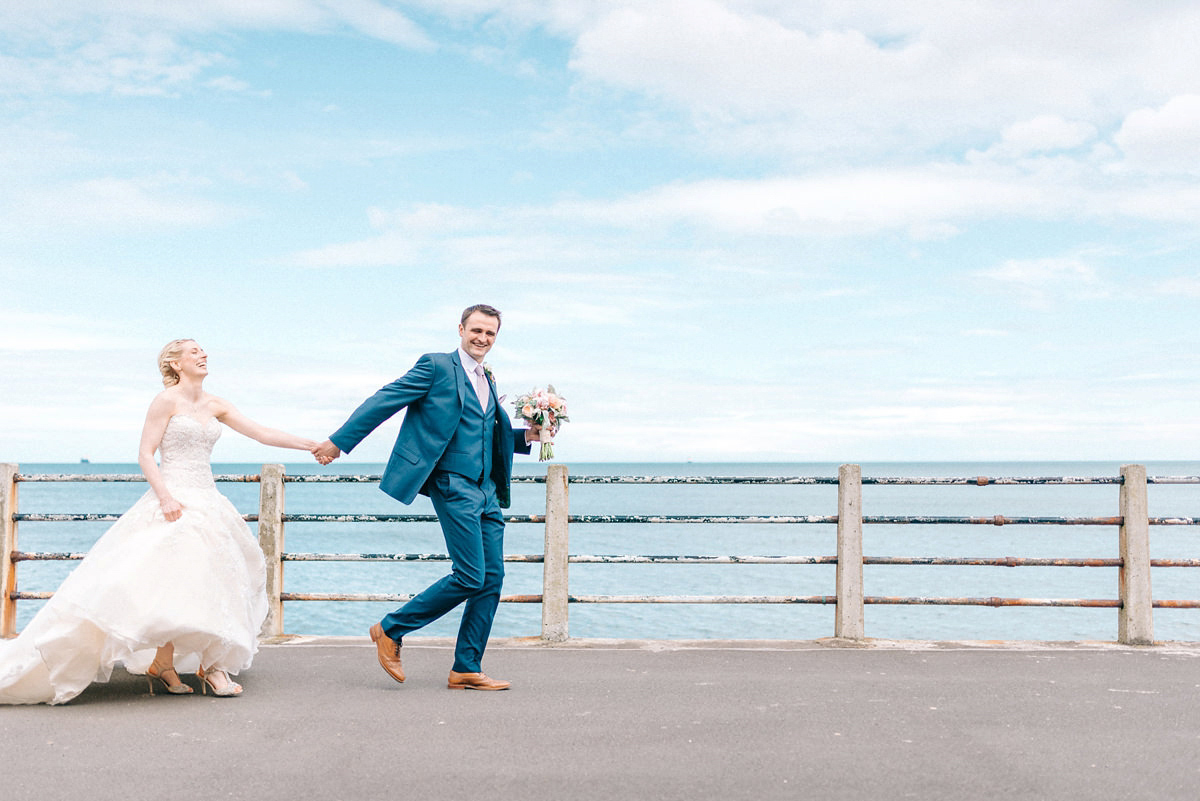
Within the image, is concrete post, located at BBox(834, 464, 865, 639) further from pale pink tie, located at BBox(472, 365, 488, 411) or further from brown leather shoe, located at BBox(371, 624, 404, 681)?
brown leather shoe, located at BBox(371, 624, 404, 681)

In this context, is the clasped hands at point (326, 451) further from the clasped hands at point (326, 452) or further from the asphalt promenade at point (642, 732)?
the asphalt promenade at point (642, 732)

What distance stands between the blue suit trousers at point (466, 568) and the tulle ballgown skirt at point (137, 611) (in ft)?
3.06

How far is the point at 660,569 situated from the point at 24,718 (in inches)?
1564

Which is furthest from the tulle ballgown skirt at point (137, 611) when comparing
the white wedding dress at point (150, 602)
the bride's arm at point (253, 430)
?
the bride's arm at point (253, 430)

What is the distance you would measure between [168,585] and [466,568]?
162cm

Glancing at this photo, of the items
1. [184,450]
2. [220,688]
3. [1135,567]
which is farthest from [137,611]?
[1135,567]

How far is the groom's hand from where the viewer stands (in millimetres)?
6345

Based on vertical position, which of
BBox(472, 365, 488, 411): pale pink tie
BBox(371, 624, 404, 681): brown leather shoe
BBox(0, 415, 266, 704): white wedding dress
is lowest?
BBox(371, 624, 404, 681): brown leather shoe

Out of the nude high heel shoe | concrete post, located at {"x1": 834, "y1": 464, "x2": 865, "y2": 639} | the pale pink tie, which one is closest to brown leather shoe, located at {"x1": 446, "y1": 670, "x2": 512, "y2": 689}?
the nude high heel shoe

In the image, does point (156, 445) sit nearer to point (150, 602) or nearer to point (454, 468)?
point (150, 602)

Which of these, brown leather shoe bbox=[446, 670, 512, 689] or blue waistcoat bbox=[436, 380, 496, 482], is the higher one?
blue waistcoat bbox=[436, 380, 496, 482]

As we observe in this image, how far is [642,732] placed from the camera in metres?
5.38

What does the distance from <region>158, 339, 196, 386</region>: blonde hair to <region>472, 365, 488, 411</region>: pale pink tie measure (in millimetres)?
1736

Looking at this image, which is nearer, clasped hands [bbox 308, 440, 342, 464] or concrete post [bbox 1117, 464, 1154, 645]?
clasped hands [bbox 308, 440, 342, 464]
